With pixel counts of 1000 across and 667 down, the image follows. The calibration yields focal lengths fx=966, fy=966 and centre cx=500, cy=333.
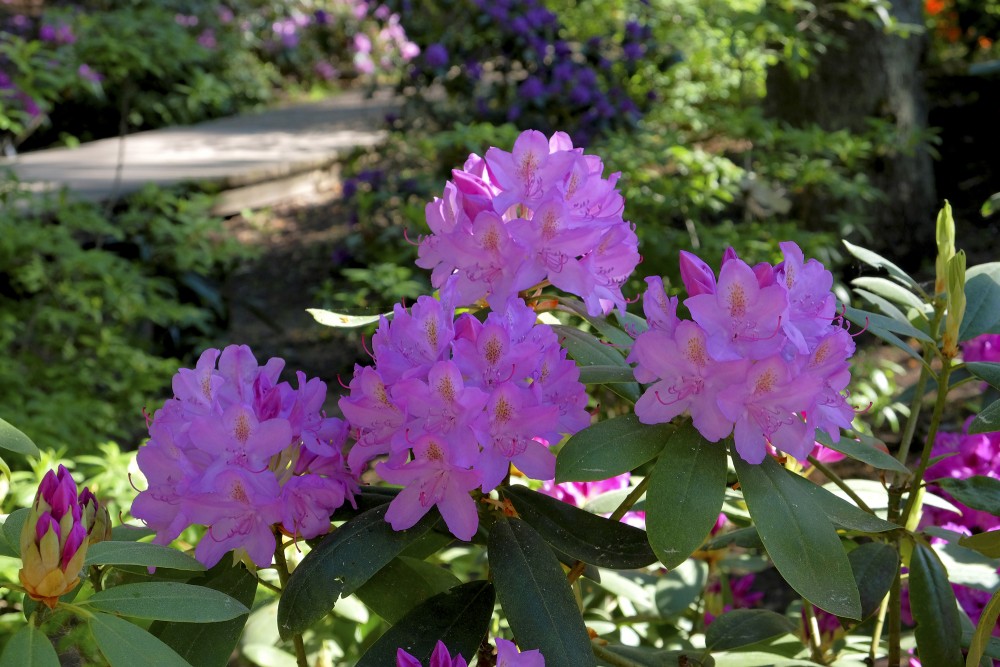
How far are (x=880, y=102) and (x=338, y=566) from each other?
172 inches

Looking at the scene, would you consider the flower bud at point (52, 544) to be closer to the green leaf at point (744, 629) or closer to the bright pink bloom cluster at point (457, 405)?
the bright pink bloom cluster at point (457, 405)

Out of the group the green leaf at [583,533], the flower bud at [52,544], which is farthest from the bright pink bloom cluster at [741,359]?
the flower bud at [52,544]

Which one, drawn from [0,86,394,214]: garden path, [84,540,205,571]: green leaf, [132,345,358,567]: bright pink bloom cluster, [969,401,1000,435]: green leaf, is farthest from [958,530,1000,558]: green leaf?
[0,86,394,214]: garden path

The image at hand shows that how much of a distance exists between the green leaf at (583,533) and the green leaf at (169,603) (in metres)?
0.29

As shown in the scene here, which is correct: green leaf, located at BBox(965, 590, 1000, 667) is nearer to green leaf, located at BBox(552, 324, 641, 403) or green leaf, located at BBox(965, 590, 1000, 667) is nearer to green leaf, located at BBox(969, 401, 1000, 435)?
green leaf, located at BBox(969, 401, 1000, 435)

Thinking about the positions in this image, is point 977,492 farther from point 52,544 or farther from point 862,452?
point 52,544

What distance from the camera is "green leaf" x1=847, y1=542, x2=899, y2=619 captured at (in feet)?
3.34

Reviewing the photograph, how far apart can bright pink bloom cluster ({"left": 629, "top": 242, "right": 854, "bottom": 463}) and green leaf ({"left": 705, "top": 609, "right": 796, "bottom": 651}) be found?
43 centimetres

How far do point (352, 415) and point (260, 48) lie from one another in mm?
10300

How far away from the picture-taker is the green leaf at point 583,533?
858 mm

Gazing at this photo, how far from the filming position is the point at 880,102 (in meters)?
4.53

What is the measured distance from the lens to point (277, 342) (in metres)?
4.70

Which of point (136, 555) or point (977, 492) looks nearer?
point (136, 555)

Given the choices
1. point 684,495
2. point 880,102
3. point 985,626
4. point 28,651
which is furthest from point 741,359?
point 880,102
